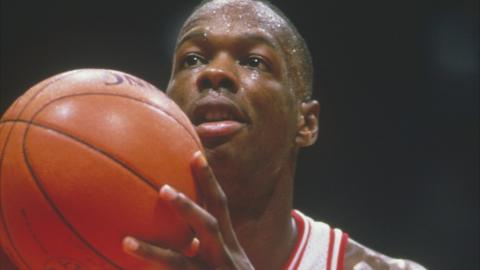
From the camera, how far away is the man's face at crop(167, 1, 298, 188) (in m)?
2.10

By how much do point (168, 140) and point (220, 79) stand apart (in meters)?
0.69

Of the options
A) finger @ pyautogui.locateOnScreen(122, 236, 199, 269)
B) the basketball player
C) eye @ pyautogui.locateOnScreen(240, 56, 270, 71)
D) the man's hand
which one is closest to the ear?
the basketball player

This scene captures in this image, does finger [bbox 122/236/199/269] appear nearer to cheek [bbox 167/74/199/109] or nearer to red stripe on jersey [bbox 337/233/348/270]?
cheek [bbox 167/74/199/109]

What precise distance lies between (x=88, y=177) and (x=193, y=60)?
0.98 meters

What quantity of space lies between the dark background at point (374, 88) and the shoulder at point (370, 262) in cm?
155

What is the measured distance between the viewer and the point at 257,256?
236cm

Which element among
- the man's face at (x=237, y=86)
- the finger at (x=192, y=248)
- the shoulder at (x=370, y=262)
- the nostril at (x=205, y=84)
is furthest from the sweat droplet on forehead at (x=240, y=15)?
the finger at (x=192, y=248)

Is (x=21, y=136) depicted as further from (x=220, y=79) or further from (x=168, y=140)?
(x=220, y=79)

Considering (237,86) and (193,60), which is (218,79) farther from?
(193,60)

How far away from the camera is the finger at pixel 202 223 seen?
1374 mm

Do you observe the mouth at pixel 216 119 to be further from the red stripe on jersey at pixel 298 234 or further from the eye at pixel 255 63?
the red stripe on jersey at pixel 298 234

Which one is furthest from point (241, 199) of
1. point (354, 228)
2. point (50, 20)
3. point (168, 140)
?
point (50, 20)

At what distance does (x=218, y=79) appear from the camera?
2.13 metres

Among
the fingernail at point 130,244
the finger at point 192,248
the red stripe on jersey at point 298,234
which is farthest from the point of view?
the red stripe on jersey at point 298,234
